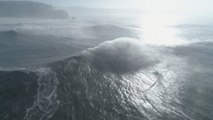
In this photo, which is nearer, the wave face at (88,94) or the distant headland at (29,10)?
the wave face at (88,94)

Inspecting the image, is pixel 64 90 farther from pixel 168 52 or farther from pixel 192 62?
pixel 168 52

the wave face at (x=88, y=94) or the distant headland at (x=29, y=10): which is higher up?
the wave face at (x=88, y=94)

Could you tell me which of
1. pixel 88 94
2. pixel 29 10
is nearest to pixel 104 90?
pixel 88 94

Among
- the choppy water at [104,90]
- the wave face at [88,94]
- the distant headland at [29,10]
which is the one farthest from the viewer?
the distant headland at [29,10]

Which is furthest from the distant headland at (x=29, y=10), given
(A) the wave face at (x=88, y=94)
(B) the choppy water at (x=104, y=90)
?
(A) the wave face at (x=88, y=94)

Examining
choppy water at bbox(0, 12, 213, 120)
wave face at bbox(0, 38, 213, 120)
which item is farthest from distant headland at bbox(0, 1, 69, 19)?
wave face at bbox(0, 38, 213, 120)

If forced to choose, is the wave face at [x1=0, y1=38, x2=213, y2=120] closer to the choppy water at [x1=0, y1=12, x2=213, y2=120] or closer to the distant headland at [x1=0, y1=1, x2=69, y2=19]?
the choppy water at [x1=0, y1=12, x2=213, y2=120]

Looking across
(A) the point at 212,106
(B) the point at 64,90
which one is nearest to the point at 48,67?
(B) the point at 64,90

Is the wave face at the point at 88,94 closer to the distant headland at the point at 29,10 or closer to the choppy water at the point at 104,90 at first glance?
the choppy water at the point at 104,90

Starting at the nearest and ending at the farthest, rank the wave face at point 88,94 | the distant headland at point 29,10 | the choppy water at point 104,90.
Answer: the wave face at point 88,94 → the choppy water at point 104,90 → the distant headland at point 29,10
